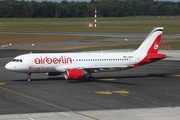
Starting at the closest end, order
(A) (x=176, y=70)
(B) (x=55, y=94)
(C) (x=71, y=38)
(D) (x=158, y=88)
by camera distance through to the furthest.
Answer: (B) (x=55, y=94)
(D) (x=158, y=88)
(A) (x=176, y=70)
(C) (x=71, y=38)

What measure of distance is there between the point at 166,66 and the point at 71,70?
2154cm

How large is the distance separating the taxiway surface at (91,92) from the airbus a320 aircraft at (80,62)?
1.37 meters

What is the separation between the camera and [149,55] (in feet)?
191

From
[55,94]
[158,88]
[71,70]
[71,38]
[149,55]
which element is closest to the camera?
[55,94]

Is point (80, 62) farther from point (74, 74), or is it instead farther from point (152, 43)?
point (152, 43)

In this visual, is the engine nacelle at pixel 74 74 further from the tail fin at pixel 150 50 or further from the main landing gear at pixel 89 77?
the tail fin at pixel 150 50

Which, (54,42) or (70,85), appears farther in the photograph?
(54,42)

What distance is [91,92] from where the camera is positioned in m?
48.1

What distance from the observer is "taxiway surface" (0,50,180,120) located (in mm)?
40562

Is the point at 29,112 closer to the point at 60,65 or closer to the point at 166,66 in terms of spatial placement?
the point at 60,65

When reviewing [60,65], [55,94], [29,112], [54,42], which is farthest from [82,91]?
[54,42]

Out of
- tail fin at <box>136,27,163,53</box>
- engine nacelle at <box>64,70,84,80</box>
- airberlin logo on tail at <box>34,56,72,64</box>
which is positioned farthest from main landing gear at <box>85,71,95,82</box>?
tail fin at <box>136,27,163,53</box>

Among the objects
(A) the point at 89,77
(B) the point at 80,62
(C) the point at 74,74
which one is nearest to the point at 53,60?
(C) the point at 74,74

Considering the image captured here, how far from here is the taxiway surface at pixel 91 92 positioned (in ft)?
133
